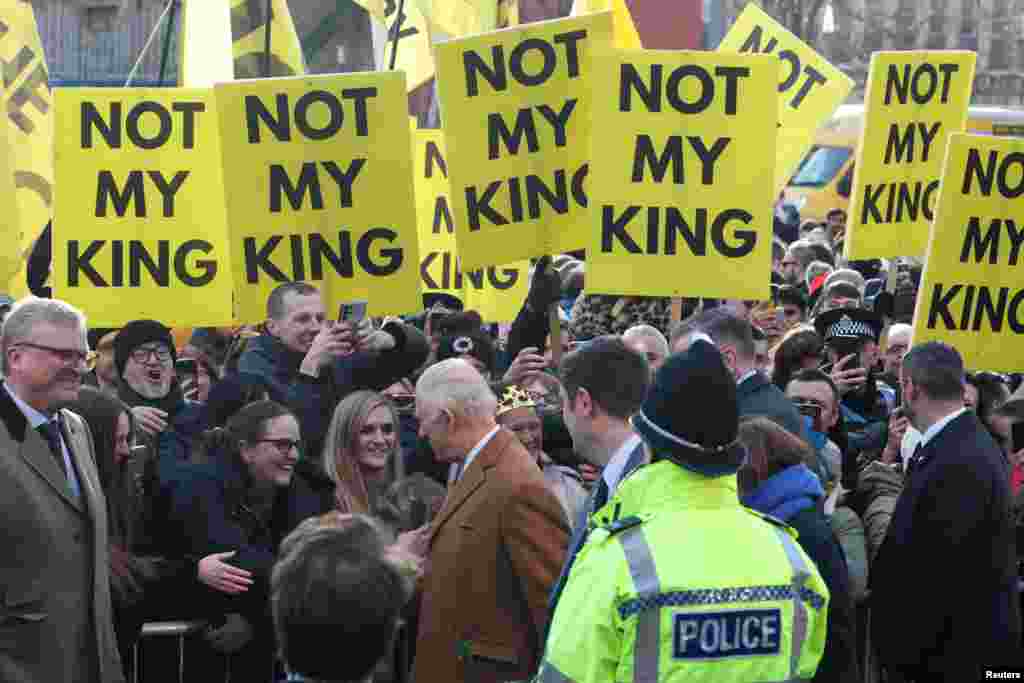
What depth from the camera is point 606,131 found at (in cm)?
880

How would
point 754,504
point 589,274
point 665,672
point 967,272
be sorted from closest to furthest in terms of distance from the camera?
point 665,672
point 754,504
point 589,274
point 967,272

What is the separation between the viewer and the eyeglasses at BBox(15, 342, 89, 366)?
5.62 m

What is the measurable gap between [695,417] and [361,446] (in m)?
2.60

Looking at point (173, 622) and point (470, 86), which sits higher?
point (470, 86)

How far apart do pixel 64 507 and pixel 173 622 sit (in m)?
1.05

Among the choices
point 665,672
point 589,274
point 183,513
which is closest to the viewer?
point 665,672

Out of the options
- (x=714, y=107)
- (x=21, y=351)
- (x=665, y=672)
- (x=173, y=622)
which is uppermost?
(x=714, y=107)

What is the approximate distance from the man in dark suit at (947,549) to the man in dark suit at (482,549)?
172 centimetres

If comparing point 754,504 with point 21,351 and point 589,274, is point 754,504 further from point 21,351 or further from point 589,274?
point 589,274

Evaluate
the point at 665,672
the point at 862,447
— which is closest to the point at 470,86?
the point at 862,447

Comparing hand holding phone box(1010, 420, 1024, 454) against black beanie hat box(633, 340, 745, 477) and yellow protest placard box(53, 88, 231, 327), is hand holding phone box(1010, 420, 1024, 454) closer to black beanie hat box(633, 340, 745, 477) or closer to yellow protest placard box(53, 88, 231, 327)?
yellow protest placard box(53, 88, 231, 327)

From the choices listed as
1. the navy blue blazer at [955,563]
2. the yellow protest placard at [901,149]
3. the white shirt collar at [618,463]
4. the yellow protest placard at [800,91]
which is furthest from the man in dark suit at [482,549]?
the yellow protest placard at [800,91]

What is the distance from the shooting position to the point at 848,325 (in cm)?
1000

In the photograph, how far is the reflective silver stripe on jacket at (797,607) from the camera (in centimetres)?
424
